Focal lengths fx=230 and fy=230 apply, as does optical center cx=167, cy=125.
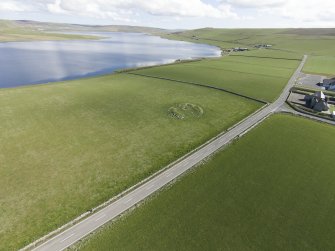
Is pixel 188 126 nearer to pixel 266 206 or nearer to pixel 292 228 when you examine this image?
pixel 266 206

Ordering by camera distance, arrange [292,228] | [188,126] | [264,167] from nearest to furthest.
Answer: [292,228] → [264,167] → [188,126]

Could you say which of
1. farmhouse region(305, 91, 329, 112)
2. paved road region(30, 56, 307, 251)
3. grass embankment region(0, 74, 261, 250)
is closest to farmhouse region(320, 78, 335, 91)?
farmhouse region(305, 91, 329, 112)

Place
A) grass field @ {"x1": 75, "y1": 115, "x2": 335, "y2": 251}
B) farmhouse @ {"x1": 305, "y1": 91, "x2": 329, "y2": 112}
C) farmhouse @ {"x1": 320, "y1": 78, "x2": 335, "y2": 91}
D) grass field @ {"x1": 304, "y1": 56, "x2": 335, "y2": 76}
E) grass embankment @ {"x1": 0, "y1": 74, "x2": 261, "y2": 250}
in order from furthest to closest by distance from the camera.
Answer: grass field @ {"x1": 304, "y1": 56, "x2": 335, "y2": 76}, farmhouse @ {"x1": 320, "y1": 78, "x2": 335, "y2": 91}, farmhouse @ {"x1": 305, "y1": 91, "x2": 329, "y2": 112}, grass embankment @ {"x1": 0, "y1": 74, "x2": 261, "y2": 250}, grass field @ {"x1": 75, "y1": 115, "x2": 335, "y2": 251}

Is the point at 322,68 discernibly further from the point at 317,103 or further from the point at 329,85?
the point at 317,103

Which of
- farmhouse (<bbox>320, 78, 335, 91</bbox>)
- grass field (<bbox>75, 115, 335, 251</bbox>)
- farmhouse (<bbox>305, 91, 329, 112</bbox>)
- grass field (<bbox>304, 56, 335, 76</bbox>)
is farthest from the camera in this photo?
grass field (<bbox>304, 56, 335, 76</bbox>)

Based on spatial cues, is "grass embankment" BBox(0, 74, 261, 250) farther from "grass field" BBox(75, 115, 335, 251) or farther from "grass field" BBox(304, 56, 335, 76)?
"grass field" BBox(304, 56, 335, 76)

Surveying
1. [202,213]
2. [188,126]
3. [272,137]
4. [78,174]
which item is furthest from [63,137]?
[272,137]
